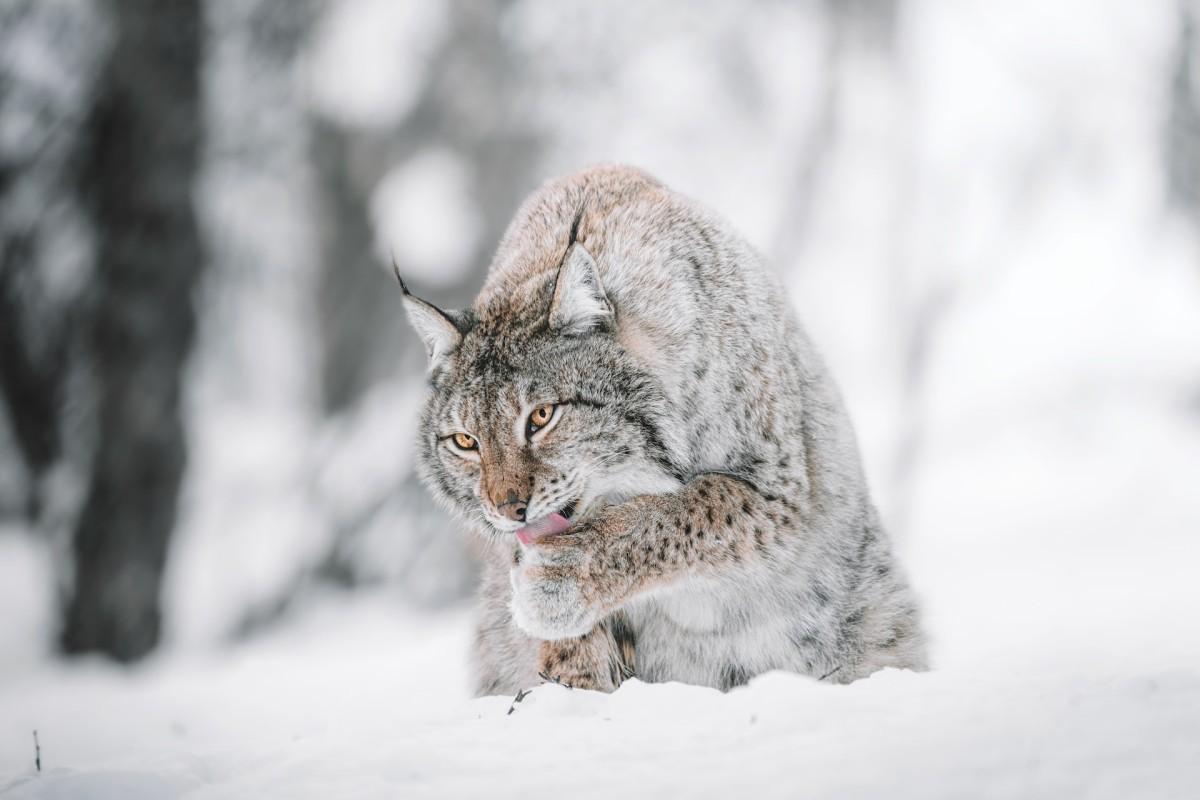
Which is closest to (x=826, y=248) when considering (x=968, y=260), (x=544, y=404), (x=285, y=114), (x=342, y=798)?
(x=968, y=260)

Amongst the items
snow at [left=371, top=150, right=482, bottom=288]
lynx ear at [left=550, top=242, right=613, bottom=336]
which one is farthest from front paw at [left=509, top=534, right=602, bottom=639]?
snow at [left=371, top=150, right=482, bottom=288]

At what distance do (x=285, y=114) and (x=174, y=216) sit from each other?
2048 mm

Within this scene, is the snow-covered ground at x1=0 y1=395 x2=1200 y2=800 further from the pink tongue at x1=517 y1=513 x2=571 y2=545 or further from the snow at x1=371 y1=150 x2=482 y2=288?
the snow at x1=371 y1=150 x2=482 y2=288

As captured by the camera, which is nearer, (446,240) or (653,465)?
(653,465)

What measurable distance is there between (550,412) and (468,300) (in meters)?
6.77

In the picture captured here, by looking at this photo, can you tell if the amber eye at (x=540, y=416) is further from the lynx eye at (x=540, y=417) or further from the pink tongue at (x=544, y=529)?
the pink tongue at (x=544, y=529)

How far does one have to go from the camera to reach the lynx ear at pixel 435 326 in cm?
347

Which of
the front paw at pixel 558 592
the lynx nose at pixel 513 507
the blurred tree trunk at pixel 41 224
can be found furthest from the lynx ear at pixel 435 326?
the blurred tree trunk at pixel 41 224

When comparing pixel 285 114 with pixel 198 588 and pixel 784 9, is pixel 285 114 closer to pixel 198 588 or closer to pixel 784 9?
pixel 198 588

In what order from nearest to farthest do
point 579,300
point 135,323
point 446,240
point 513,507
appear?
point 513,507 < point 579,300 < point 135,323 < point 446,240

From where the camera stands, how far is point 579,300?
11.0ft

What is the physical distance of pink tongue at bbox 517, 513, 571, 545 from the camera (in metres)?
3.35

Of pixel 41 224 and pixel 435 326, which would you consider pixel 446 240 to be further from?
pixel 435 326

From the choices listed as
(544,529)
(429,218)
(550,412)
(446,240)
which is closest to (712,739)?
(544,529)
